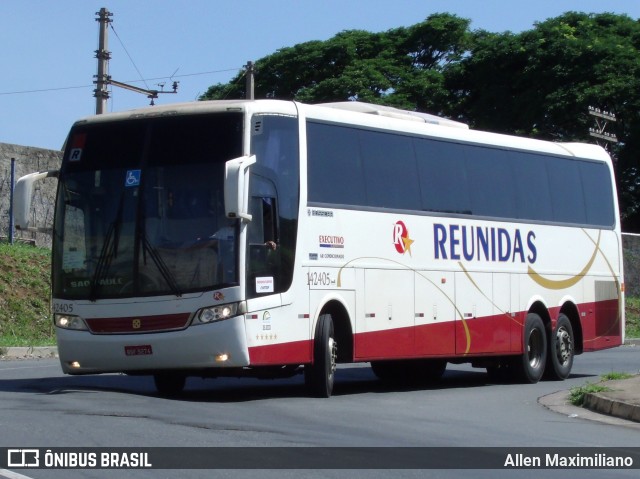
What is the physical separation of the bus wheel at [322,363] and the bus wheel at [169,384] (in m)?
1.70

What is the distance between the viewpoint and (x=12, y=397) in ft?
45.1

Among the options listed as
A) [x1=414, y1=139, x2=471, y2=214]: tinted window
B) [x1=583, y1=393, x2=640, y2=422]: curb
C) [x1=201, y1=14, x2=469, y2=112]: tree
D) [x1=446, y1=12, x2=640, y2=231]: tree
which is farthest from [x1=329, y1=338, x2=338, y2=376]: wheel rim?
[x1=201, y1=14, x2=469, y2=112]: tree

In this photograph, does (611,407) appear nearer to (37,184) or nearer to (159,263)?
(159,263)

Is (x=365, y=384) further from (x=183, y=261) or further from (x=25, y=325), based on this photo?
(x=25, y=325)

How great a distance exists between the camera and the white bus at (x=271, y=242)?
551 inches

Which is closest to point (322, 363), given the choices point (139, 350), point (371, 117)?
point (139, 350)

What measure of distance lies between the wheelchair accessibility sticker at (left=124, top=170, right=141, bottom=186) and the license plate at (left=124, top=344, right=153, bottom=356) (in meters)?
1.91

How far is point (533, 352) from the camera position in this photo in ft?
66.8

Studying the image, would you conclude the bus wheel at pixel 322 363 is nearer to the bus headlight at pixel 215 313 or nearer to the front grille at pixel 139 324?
the bus headlight at pixel 215 313

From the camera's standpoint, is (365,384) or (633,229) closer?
(365,384)

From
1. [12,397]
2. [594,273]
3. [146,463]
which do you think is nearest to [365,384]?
[594,273]

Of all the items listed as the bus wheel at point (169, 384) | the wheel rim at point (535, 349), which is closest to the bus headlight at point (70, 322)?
the bus wheel at point (169, 384)

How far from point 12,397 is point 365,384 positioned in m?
7.13
